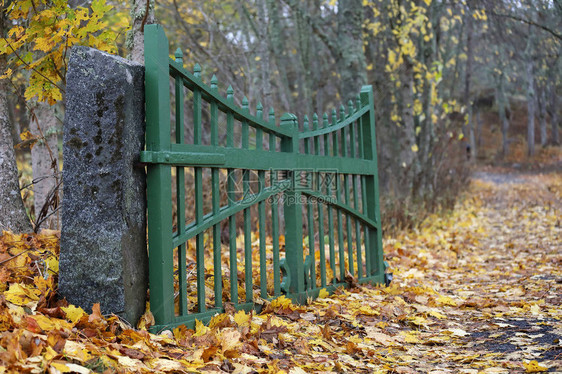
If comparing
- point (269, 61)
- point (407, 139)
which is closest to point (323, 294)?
point (269, 61)

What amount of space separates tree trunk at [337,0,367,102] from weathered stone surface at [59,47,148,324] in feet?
17.3

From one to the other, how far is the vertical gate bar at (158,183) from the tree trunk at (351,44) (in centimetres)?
507

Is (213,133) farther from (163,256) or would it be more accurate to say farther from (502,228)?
(502,228)

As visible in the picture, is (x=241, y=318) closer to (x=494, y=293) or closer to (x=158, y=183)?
(x=158, y=183)

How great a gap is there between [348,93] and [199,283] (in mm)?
5198

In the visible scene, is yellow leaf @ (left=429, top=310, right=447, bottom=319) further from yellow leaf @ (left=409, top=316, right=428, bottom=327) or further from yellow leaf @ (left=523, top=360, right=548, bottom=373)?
yellow leaf @ (left=523, top=360, right=548, bottom=373)

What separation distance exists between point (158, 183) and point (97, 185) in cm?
30

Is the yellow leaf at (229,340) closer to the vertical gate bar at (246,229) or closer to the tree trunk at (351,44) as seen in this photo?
the vertical gate bar at (246,229)

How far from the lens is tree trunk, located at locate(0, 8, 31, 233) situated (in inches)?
127

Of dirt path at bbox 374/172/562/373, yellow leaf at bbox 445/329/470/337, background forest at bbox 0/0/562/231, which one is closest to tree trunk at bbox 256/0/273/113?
background forest at bbox 0/0/562/231

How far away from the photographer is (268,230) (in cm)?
659

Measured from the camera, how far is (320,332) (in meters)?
3.09

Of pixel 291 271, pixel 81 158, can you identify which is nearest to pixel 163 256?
pixel 81 158

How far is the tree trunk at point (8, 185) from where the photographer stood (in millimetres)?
3215
